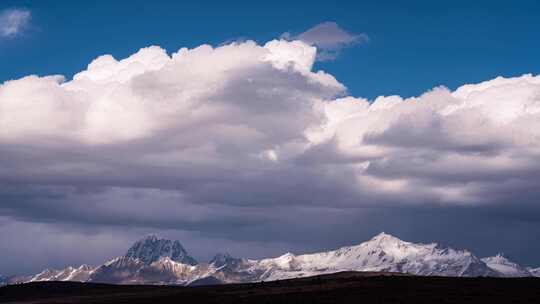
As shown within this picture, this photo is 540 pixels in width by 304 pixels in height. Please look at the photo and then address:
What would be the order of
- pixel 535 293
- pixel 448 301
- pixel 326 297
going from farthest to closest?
pixel 326 297 < pixel 535 293 < pixel 448 301

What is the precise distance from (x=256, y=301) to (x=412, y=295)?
37.8 m

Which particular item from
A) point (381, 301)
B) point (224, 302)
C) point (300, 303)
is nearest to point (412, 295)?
point (381, 301)

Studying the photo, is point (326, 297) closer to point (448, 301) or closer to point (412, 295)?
point (412, 295)

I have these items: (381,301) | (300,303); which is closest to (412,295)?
(381,301)

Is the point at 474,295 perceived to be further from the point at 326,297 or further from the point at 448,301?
the point at 326,297

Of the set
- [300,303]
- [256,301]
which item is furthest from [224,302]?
[300,303]

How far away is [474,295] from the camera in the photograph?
614 ft

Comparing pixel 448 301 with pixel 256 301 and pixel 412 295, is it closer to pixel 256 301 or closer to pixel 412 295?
pixel 412 295

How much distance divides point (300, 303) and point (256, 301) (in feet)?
55.7

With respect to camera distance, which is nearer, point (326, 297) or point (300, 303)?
point (300, 303)

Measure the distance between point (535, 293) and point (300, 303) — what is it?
176ft

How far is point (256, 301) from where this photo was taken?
198875mm

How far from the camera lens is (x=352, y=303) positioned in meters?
180

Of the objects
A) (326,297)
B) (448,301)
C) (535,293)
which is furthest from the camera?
(326,297)
